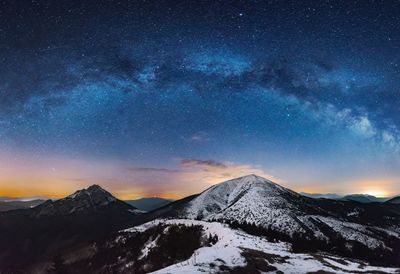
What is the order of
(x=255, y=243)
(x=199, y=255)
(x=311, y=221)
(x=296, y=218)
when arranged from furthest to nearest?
1. (x=296, y=218)
2. (x=311, y=221)
3. (x=255, y=243)
4. (x=199, y=255)

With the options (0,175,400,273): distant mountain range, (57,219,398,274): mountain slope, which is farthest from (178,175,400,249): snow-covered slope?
(57,219,398,274): mountain slope

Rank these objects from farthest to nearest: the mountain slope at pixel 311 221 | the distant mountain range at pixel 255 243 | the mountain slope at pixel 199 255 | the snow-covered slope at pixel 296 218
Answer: the snow-covered slope at pixel 296 218
the mountain slope at pixel 311 221
the distant mountain range at pixel 255 243
the mountain slope at pixel 199 255

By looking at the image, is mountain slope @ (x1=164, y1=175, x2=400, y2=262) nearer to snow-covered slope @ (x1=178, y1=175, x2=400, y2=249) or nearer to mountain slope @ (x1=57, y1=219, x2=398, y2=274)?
snow-covered slope @ (x1=178, y1=175, x2=400, y2=249)

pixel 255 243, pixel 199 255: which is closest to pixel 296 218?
pixel 255 243

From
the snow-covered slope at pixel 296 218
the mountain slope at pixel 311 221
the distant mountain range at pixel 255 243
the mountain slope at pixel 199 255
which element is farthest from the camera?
the snow-covered slope at pixel 296 218

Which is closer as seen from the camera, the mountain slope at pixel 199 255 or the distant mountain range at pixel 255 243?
the mountain slope at pixel 199 255

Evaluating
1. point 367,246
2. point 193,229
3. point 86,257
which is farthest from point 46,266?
point 367,246

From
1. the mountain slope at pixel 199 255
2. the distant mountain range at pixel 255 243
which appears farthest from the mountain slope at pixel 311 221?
the mountain slope at pixel 199 255

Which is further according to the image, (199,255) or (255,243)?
(255,243)

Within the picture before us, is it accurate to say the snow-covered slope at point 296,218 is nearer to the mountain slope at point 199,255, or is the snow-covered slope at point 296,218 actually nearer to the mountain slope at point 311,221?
the mountain slope at point 311,221

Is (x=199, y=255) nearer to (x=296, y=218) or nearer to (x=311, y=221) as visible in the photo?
(x=296, y=218)

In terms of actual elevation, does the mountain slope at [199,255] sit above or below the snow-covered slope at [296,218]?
below
